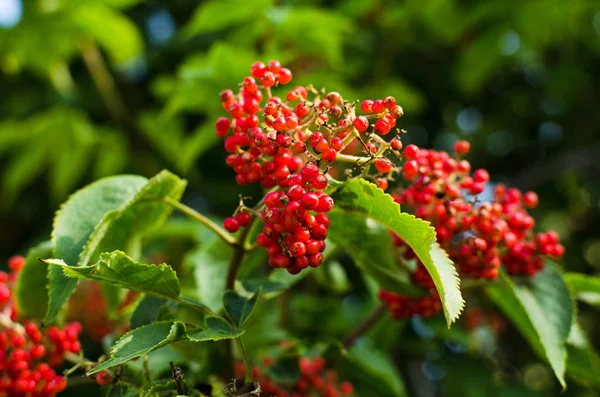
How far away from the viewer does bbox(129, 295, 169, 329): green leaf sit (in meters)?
1.69

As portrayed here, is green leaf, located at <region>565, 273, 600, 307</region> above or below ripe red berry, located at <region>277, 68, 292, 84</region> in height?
below

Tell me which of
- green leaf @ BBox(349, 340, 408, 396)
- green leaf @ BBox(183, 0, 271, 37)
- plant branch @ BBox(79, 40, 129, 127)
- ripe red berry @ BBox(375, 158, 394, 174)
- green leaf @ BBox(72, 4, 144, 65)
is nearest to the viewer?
ripe red berry @ BBox(375, 158, 394, 174)

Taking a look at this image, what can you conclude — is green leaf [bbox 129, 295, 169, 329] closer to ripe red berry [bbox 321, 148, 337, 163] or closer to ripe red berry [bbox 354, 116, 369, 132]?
ripe red berry [bbox 321, 148, 337, 163]

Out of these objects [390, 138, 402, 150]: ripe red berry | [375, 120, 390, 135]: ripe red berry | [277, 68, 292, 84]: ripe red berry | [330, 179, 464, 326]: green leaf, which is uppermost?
[277, 68, 292, 84]: ripe red berry

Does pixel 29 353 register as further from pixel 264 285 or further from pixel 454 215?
pixel 454 215

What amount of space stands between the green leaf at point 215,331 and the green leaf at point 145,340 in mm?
41

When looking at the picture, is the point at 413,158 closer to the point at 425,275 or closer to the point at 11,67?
the point at 425,275

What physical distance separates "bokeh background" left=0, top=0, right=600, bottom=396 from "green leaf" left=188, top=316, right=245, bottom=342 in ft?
5.13

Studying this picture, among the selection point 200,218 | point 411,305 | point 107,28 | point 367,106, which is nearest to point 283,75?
point 367,106

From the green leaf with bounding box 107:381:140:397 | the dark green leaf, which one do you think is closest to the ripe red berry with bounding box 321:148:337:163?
the green leaf with bounding box 107:381:140:397

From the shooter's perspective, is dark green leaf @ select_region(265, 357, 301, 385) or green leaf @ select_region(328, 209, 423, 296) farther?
dark green leaf @ select_region(265, 357, 301, 385)

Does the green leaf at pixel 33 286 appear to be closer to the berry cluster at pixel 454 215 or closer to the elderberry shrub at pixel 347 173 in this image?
the elderberry shrub at pixel 347 173

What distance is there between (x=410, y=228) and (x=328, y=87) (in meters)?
1.87

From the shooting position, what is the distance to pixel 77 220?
1.75m
